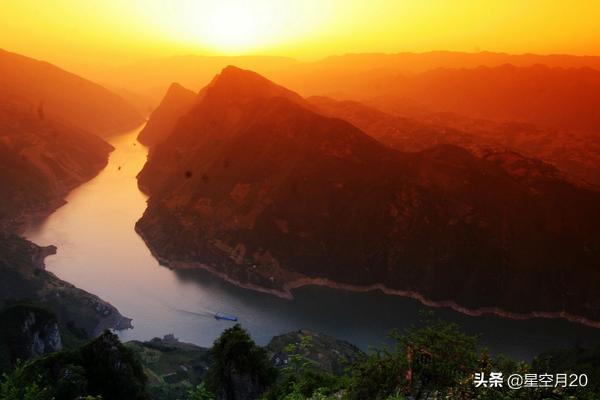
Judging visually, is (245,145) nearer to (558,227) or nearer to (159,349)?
(159,349)

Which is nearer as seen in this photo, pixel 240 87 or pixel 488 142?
pixel 240 87

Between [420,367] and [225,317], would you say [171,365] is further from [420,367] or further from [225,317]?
[420,367]

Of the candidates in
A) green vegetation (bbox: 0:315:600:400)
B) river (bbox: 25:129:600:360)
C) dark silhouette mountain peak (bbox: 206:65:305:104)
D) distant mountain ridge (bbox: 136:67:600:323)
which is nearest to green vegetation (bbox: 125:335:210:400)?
green vegetation (bbox: 0:315:600:400)

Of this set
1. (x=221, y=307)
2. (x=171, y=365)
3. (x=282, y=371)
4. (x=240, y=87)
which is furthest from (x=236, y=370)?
(x=240, y=87)

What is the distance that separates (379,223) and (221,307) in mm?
39733

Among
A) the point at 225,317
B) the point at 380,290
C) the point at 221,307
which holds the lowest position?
the point at 225,317

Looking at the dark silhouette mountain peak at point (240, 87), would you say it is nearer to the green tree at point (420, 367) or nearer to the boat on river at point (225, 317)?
the boat on river at point (225, 317)

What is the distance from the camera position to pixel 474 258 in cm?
8900

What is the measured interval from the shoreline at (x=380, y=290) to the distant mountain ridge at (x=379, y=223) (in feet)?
1.14

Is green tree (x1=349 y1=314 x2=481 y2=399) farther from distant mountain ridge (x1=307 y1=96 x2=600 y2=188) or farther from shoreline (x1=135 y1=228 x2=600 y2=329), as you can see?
distant mountain ridge (x1=307 y1=96 x2=600 y2=188)

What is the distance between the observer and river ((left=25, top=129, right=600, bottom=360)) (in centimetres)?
7631

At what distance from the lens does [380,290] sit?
296 feet

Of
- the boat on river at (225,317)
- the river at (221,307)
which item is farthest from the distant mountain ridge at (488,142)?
the boat on river at (225,317)

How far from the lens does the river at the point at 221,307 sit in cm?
7631
